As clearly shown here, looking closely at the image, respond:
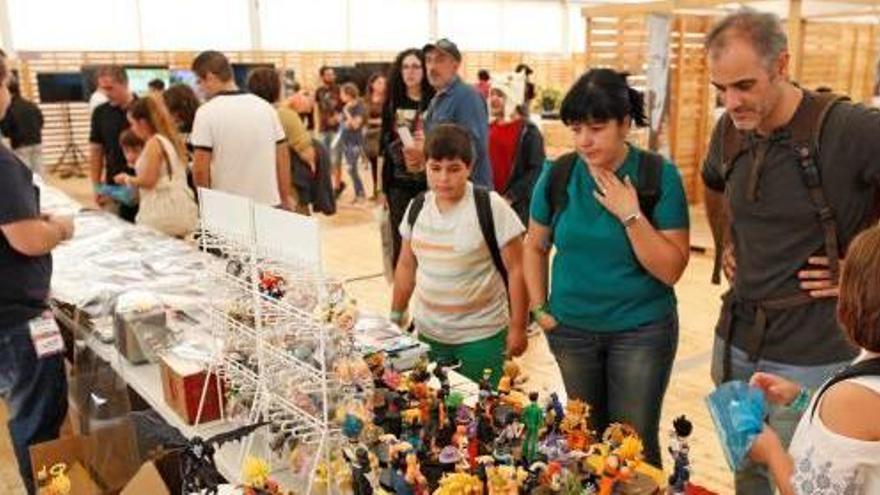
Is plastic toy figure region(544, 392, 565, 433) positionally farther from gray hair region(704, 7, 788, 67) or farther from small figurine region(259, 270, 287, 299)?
gray hair region(704, 7, 788, 67)

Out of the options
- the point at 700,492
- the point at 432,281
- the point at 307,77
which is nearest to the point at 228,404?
the point at 432,281

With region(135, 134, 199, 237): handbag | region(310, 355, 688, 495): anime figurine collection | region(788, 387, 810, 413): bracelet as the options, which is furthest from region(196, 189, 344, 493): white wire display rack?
region(135, 134, 199, 237): handbag

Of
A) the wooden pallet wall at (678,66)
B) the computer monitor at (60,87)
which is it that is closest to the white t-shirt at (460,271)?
the wooden pallet wall at (678,66)

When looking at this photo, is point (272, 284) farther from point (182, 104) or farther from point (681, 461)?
point (182, 104)

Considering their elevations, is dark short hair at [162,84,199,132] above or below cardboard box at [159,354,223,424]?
above

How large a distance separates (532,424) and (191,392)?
3.21 feet

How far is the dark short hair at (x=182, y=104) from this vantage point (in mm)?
4789

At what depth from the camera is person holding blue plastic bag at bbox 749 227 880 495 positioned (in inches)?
45.1

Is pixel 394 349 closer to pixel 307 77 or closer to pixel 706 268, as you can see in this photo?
pixel 706 268

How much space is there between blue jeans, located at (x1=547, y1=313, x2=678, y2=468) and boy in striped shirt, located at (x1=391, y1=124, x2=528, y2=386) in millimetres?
290

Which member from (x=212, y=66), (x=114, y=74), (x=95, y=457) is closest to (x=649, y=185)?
(x=95, y=457)

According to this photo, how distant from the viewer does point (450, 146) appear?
2420 mm

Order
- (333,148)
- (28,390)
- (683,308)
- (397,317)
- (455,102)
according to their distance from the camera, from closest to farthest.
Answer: (28,390) → (397,317) → (455,102) → (683,308) → (333,148)

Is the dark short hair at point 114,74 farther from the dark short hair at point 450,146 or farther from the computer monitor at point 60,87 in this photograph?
the computer monitor at point 60,87
